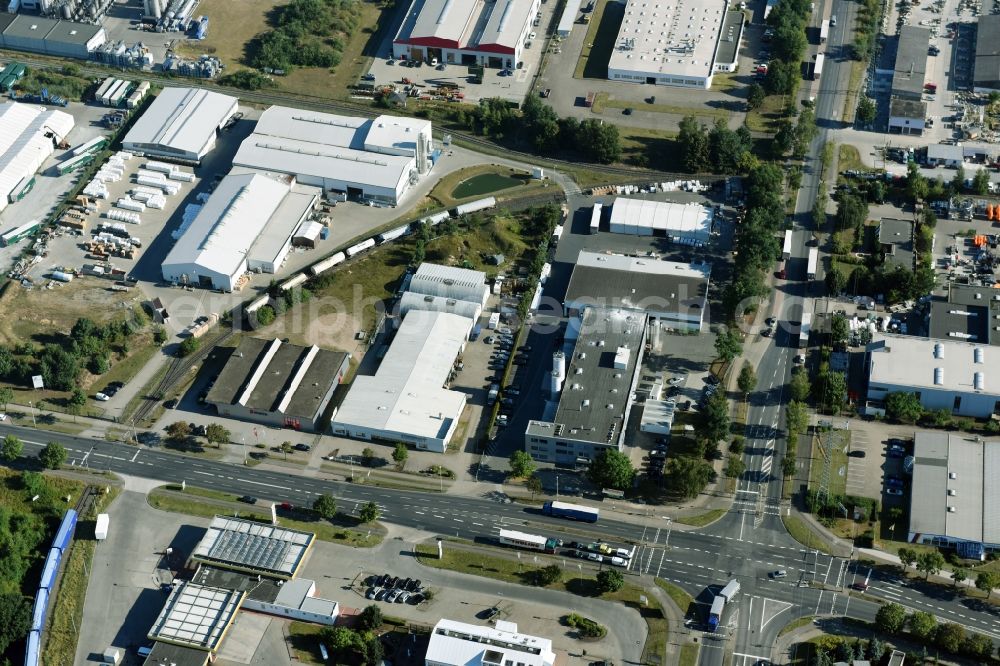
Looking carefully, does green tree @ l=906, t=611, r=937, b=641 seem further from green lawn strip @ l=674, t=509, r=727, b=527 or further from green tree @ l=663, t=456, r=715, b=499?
green tree @ l=663, t=456, r=715, b=499

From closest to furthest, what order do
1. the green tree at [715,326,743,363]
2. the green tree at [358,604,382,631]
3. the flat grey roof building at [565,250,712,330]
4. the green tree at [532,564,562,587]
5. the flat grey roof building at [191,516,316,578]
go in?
the green tree at [358,604,382,631]
the green tree at [532,564,562,587]
the flat grey roof building at [191,516,316,578]
the green tree at [715,326,743,363]
the flat grey roof building at [565,250,712,330]

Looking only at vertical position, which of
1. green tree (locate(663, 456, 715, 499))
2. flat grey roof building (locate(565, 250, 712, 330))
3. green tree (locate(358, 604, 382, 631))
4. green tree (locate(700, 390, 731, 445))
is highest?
flat grey roof building (locate(565, 250, 712, 330))

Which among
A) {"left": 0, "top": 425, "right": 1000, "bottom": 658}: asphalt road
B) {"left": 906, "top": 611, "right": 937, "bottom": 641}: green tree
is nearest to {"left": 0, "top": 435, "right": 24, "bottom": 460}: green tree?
{"left": 0, "top": 425, "right": 1000, "bottom": 658}: asphalt road

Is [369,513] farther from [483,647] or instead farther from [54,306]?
[54,306]

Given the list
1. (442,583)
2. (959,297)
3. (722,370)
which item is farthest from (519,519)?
(959,297)

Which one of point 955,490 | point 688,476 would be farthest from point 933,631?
point 688,476

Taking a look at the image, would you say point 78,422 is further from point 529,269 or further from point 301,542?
point 529,269

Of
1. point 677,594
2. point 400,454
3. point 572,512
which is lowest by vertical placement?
point 677,594
